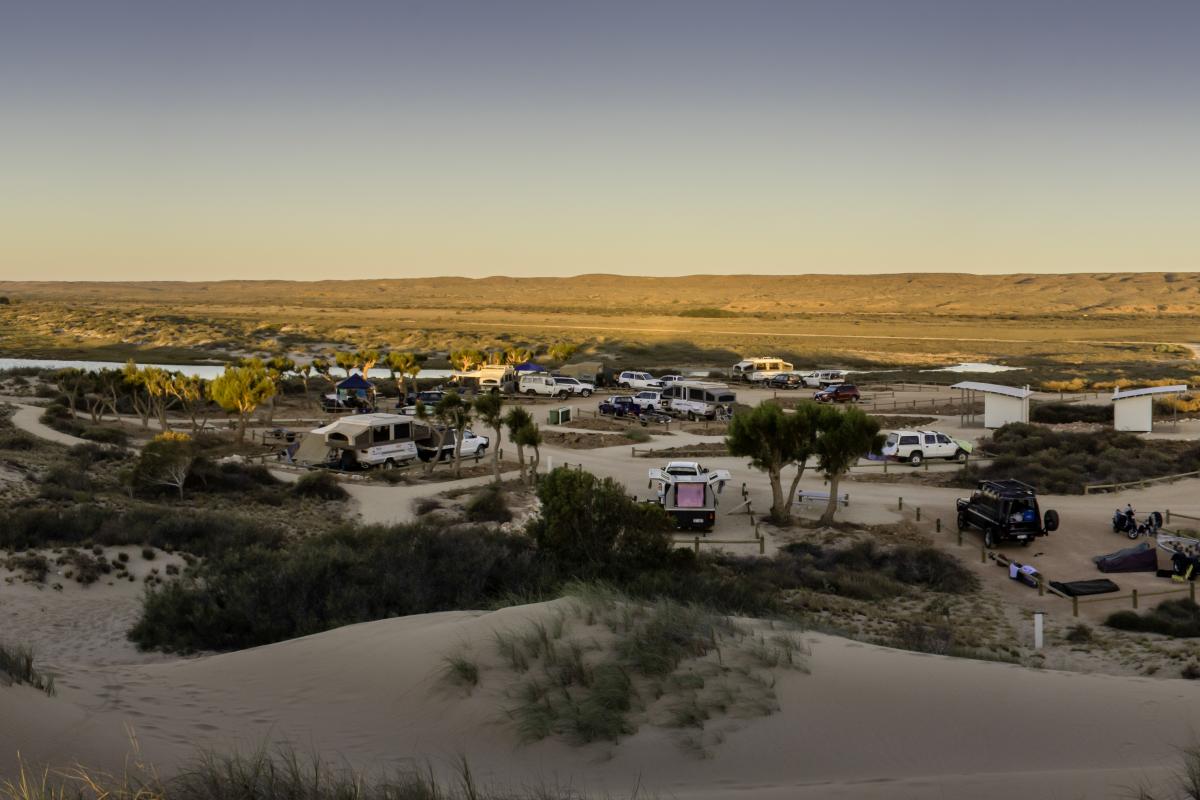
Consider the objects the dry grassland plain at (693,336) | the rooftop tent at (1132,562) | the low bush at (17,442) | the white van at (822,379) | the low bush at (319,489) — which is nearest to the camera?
the rooftop tent at (1132,562)

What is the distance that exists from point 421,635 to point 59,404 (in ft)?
142

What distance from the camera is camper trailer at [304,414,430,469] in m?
33.9

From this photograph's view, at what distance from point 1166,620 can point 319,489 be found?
69.8ft

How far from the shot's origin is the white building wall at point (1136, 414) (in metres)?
40.1

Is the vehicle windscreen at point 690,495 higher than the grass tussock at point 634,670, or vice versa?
the grass tussock at point 634,670

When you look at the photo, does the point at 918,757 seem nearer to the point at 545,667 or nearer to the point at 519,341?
the point at 545,667

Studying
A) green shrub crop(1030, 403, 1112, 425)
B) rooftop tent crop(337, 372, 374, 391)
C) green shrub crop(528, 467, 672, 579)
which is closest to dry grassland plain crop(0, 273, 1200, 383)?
green shrub crop(1030, 403, 1112, 425)

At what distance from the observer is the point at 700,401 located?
48938 millimetres

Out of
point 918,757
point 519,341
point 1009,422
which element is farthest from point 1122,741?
point 519,341

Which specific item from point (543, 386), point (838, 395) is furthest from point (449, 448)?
point (838, 395)

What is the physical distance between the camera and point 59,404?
153ft

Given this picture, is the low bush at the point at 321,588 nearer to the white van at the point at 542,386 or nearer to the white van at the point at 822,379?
the white van at the point at 542,386

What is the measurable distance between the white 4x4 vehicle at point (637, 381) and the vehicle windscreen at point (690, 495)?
118 feet

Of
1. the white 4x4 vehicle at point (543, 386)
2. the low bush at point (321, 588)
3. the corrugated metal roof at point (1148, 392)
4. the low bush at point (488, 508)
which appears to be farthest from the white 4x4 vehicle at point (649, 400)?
the low bush at point (321, 588)
